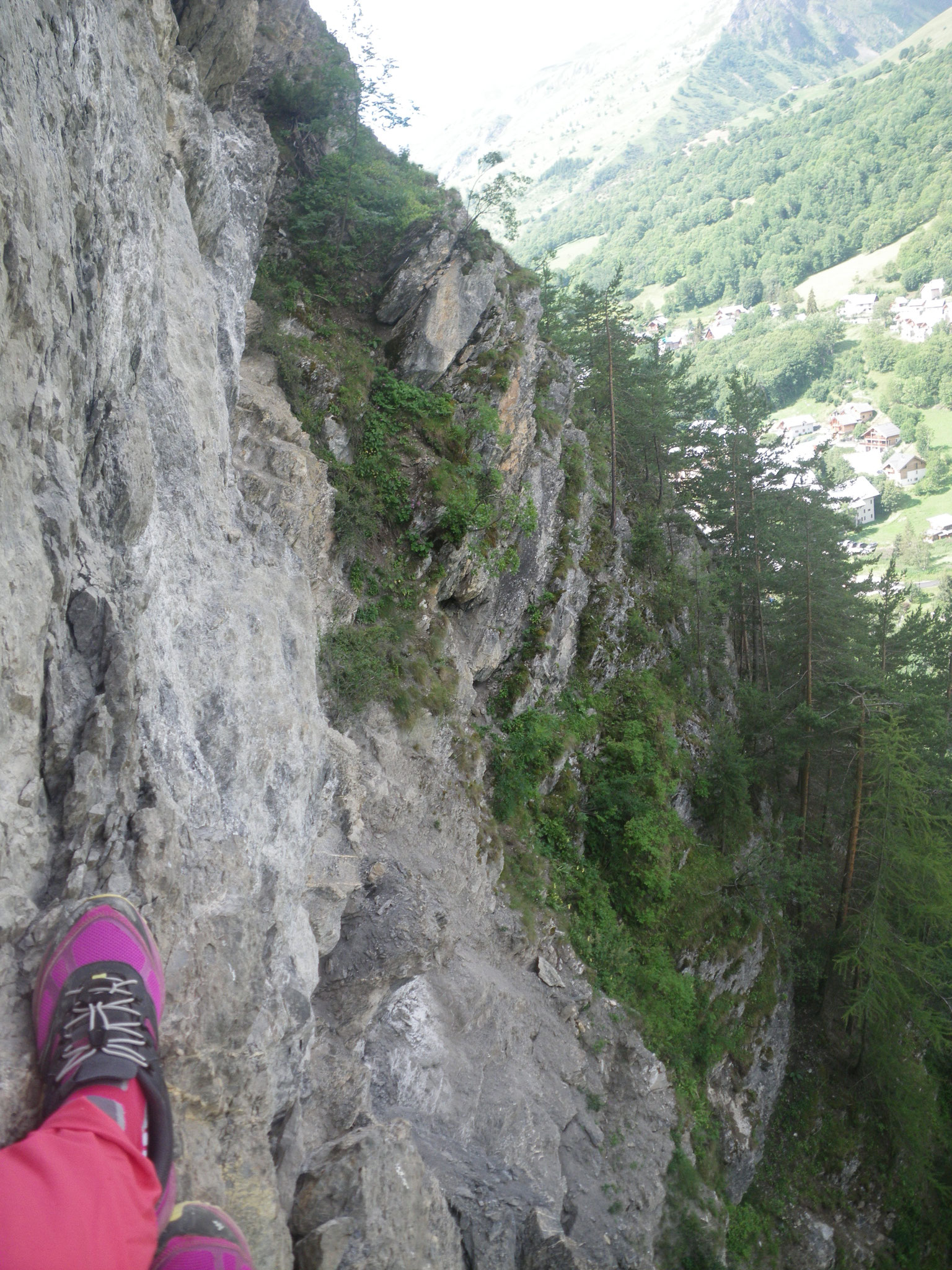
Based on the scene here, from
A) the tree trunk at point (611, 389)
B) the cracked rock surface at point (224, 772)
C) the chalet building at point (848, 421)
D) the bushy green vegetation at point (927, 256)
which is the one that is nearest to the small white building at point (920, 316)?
the bushy green vegetation at point (927, 256)

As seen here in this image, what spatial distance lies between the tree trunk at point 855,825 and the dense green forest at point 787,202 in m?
147

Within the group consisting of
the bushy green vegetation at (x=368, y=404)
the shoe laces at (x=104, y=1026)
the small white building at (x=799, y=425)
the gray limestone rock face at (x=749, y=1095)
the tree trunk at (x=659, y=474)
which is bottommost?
the gray limestone rock face at (x=749, y=1095)

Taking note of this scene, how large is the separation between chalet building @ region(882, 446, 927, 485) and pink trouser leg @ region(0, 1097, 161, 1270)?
390 feet

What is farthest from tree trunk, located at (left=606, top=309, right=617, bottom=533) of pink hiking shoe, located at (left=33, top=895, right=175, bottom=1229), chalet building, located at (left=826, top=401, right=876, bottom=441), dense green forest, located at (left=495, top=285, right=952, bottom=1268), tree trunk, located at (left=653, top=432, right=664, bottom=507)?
chalet building, located at (left=826, top=401, right=876, bottom=441)

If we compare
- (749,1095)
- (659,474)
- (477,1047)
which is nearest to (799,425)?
(659,474)

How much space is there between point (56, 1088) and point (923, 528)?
11086 cm

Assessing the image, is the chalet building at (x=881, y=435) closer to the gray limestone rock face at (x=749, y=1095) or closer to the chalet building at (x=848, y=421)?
the chalet building at (x=848, y=421)

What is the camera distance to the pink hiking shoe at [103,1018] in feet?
9.75

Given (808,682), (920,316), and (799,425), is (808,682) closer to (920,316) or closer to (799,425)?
(799,425)

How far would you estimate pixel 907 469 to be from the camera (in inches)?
3878

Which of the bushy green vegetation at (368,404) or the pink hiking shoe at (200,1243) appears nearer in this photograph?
the pink hiking shoe at (200,1243)

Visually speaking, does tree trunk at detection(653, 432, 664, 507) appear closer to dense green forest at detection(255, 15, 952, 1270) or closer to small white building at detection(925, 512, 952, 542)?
dense green forest at detection(255, 15, 952, 1270)

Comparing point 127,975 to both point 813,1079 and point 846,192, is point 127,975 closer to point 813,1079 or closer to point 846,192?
point 813,1079

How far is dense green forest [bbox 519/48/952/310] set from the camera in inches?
5851
